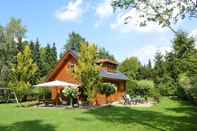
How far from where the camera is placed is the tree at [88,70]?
111ft

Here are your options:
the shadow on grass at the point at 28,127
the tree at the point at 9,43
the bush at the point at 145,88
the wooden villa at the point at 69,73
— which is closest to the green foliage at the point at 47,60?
the tree at the point at 9,43

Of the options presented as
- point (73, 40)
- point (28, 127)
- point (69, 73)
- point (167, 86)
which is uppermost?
point (73, 40)

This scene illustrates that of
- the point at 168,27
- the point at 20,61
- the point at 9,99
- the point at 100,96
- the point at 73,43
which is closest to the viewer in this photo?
the point at 168,27

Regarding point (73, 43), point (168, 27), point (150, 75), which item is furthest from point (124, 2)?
point (73, 43)

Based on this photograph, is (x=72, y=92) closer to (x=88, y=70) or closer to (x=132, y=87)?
(x=88, y=70)

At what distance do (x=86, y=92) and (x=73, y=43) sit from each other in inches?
2559

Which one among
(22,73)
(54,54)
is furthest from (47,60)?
(22,73)

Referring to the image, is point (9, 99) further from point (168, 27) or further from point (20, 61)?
point (168, 27)

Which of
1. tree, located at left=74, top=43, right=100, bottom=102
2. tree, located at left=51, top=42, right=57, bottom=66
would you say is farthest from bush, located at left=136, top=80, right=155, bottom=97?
tree, located at left=51, top=42, right=57, bottom=66

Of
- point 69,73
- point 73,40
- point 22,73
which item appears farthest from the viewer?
point 73,40

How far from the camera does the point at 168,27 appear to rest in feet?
63.1

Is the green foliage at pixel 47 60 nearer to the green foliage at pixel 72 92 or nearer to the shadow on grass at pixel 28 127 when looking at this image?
the green foliage at pixel 72 92

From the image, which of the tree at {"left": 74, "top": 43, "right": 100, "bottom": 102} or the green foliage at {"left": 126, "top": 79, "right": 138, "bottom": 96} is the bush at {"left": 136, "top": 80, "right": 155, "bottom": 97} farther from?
the tree at {"left": 74, "top": 43, "right": 100, "bottom": 102}

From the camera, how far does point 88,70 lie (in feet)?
111
